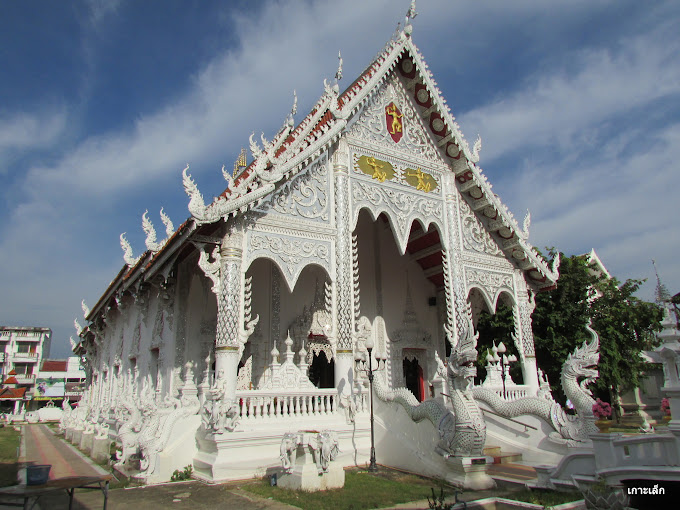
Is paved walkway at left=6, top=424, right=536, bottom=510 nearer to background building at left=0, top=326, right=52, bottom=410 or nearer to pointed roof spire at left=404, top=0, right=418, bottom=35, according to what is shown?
pointed roof spire at left=404, top=0, right=418, bottom=35

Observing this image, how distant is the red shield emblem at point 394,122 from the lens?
1203 cm

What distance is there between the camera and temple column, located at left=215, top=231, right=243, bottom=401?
8164 millimetres

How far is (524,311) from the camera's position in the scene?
1292 cm

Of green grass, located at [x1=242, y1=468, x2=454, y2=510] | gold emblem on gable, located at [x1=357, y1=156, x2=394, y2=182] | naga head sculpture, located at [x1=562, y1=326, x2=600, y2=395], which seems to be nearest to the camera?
green grass, located at [x1=242, y1=468, x2=454, y2=510]

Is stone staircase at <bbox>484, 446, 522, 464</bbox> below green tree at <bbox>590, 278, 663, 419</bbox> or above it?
below

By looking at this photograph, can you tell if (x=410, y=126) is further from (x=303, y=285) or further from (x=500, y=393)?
(x=500, y=393)

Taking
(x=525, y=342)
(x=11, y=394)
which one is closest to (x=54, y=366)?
(x=11, y=394)

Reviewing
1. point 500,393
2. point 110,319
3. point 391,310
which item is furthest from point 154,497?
point 110,319

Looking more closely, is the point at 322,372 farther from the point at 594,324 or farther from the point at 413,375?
the point at 594,324

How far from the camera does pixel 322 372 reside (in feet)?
44.9

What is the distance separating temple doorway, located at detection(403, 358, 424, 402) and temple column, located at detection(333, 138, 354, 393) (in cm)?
505

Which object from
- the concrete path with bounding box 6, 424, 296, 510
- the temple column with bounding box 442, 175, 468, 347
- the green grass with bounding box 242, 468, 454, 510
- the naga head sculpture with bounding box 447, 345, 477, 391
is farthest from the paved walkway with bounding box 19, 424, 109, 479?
the temple column with bounding box 442, 175, 468, 347

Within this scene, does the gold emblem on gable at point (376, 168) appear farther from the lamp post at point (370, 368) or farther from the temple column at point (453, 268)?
the lamp post at point (370, 368)

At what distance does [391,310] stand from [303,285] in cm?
285
